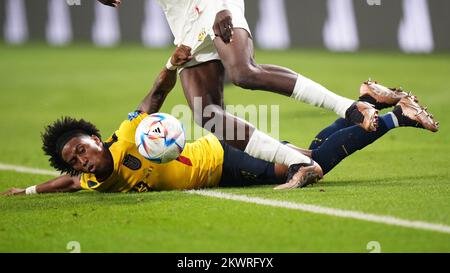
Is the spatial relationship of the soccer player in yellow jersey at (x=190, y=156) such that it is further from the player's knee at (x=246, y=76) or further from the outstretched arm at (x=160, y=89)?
the player's knee at (x=246, y=76)

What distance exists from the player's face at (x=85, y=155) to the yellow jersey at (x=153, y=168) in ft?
0.41

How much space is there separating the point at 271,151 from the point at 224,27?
3.55ft

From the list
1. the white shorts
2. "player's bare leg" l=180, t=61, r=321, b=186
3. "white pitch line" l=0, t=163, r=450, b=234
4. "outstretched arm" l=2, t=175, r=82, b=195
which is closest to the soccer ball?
"player's bare leg" l=180, t=61, r=321, b=186

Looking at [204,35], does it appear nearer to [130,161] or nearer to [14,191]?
[130,161]

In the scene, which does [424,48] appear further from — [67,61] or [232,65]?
[232,65]

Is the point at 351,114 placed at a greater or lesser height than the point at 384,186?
greater

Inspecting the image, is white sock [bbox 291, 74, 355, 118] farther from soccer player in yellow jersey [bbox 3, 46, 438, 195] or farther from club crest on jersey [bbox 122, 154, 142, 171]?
club crest on jersey [bbox 122, 154, 142, 171]

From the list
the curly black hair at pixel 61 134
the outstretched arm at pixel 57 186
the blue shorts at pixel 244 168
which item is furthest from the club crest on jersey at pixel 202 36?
the outstretched arm at pixel 57 186

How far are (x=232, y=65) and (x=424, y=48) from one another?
13.6 m

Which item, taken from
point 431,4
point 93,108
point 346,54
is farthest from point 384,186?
point 346,54
